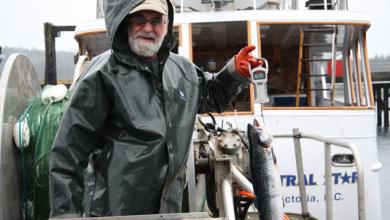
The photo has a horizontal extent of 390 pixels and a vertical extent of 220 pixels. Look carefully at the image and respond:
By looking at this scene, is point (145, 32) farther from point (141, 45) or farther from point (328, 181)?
point (328, 181)

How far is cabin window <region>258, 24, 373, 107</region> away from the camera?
6094 mm

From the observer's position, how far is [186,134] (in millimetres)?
2475

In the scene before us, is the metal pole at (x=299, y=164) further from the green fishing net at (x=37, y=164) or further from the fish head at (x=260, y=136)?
the green fishing net at (x=37, y=164)

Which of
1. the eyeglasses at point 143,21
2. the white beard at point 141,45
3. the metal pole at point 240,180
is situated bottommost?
the metal pole at point 240,180

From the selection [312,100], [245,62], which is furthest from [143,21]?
[312,100]

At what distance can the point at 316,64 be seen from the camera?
7.46 metres

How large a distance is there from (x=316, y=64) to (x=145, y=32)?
558 cm

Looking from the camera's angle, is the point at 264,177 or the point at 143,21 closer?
the point at 143,21

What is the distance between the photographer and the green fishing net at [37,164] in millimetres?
3104

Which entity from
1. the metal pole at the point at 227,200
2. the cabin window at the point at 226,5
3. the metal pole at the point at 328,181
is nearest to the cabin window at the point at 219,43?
the cabin window at the point at 226,5

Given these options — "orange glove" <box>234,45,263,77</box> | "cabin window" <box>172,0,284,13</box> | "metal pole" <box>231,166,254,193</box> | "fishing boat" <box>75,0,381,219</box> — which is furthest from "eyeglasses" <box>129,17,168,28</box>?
"cabin window" <box>172,0,284,13</box>

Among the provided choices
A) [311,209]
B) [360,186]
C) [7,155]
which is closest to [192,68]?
[7,155]

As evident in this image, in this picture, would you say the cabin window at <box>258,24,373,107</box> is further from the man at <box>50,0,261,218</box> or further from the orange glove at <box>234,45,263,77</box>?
the man at <box>50,0,261,218</box>

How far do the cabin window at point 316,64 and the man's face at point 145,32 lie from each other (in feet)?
12.3
